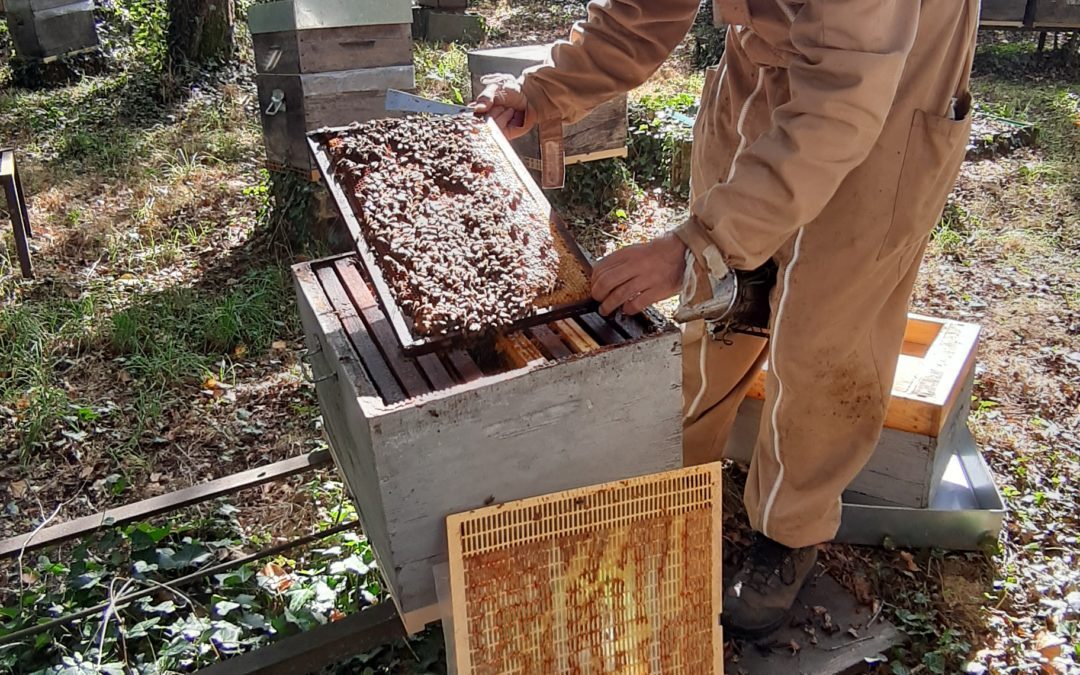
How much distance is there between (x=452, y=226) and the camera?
1.90 metres

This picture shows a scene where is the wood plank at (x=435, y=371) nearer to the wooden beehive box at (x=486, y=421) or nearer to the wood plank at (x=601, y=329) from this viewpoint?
the wooden beehive box at (x=486, y=421)

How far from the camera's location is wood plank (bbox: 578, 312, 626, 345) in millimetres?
1729

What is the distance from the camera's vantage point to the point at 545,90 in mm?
2309

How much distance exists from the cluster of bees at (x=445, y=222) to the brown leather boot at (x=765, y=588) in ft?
3.75

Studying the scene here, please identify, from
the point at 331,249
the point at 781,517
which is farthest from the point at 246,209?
the point at 781,517

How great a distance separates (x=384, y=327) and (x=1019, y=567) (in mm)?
2197

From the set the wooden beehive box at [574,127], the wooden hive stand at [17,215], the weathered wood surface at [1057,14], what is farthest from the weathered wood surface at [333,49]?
the weathered wood surface at [1057,14]

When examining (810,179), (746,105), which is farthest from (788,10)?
(810,179)

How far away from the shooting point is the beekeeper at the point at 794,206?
1.65 metres

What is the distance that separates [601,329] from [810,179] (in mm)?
525

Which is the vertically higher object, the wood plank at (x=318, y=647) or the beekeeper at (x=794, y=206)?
the beekeeper at (x=794, y=206)

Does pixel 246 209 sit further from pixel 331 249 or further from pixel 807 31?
pixel 807 31

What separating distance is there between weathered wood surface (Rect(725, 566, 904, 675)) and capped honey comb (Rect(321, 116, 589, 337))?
1219 millimetres

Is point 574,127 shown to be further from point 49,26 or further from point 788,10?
point 49,26
